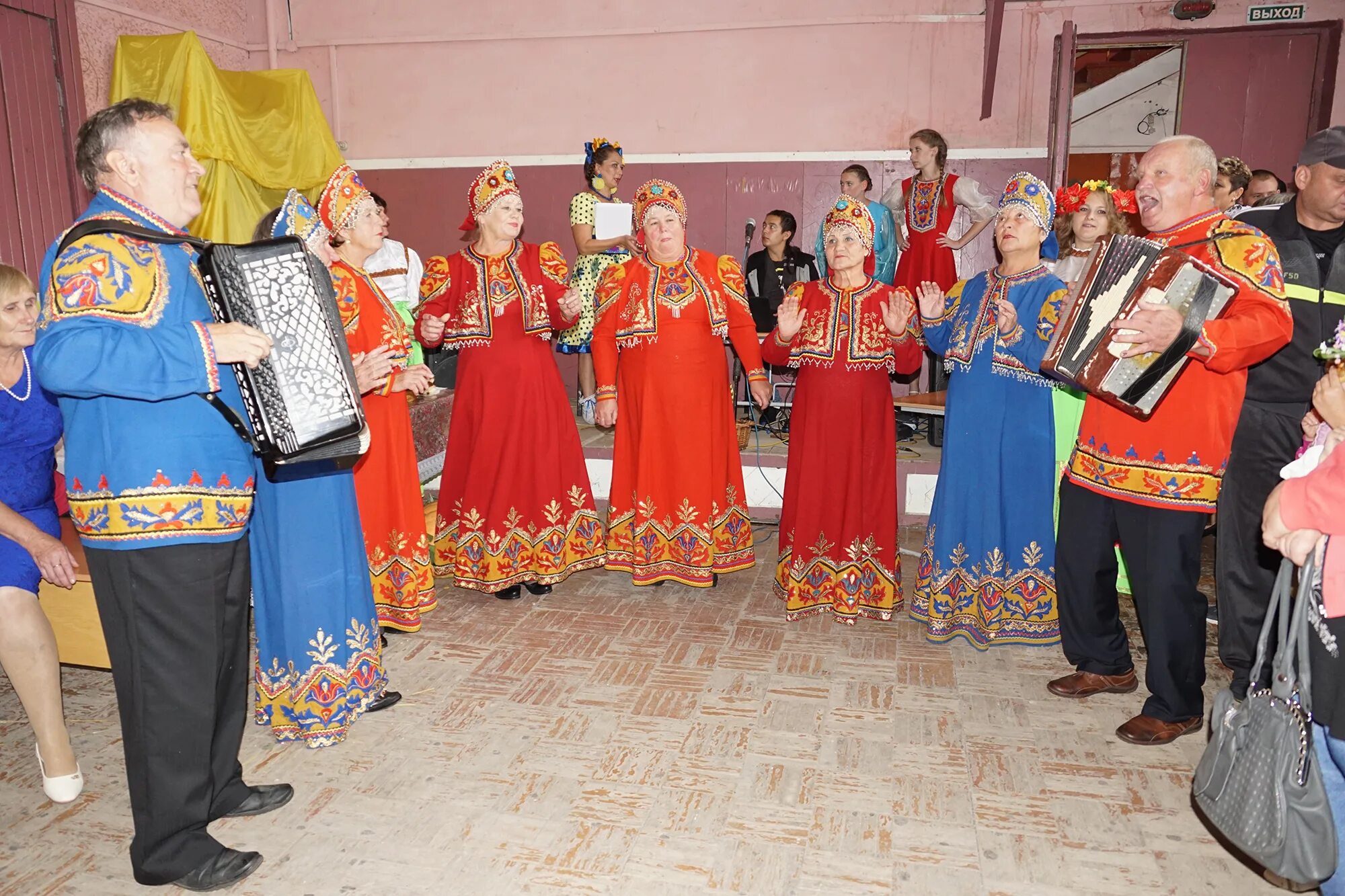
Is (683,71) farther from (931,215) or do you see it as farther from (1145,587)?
(1145,587)

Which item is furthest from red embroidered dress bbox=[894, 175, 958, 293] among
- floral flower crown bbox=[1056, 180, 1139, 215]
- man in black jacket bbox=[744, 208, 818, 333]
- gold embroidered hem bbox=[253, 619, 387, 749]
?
gold embroidered hem bbox=[253, 619, 387, 749]

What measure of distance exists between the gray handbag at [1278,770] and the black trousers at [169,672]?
2.30 m

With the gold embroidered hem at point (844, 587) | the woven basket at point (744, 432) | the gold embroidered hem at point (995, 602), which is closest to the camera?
the gold embroidered hem at point (995, 602)

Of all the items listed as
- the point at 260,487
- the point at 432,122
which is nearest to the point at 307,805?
the point at 260,487

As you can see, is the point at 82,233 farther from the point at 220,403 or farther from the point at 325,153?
the point at 325,153

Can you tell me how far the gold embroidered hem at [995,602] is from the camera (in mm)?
3523

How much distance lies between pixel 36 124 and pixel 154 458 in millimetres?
5095

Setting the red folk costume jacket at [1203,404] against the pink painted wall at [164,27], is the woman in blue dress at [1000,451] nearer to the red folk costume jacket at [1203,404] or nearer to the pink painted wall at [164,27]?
the red folk costume jacket at [1203,404]

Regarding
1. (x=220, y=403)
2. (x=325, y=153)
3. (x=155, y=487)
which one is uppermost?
(x=325, y=153)

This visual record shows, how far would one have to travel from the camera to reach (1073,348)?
2.76 meters

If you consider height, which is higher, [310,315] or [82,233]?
[82,233]

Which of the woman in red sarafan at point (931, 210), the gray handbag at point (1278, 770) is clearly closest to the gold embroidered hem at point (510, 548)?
the gray handbag at point (1278, 770)

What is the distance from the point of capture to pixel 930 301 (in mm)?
3631

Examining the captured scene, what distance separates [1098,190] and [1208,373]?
1.90 metres
